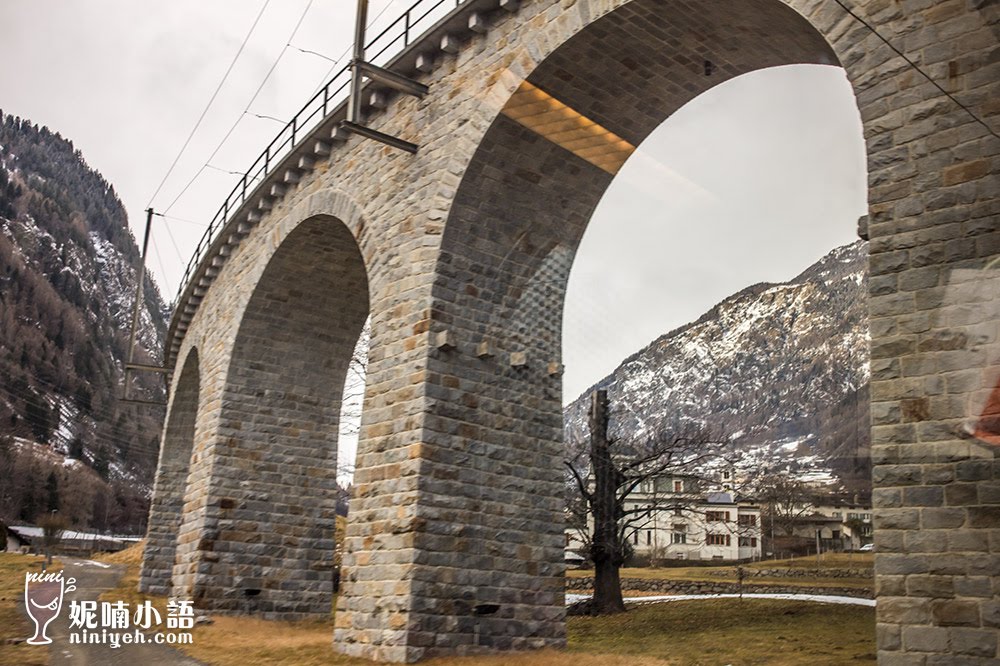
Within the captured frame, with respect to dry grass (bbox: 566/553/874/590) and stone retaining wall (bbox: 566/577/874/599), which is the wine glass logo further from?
stone retaining wall (bbox: 566/577/874/599)

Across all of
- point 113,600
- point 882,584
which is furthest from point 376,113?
point 113,600

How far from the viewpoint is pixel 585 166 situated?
12.7m

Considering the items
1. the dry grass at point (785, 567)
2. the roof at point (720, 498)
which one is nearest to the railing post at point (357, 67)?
the dry grass at point (785, 567)

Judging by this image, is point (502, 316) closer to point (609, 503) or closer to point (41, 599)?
point (41, 599)

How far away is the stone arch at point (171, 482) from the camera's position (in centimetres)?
2372

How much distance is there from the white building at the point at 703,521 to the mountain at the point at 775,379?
135cm

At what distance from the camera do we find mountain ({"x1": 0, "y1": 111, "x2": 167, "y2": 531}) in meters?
43.3

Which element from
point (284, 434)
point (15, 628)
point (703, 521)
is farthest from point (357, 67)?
point (703, 521)

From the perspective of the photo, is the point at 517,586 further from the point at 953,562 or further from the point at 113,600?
the point at 113,600

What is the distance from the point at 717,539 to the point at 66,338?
4327 centimetres

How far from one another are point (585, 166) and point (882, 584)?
7.66 m

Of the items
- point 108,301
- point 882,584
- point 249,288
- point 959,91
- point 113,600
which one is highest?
point 108,301

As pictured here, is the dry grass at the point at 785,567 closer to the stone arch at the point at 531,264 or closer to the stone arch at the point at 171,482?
the stone arch at the point at 531,264

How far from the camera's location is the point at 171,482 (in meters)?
25.2
